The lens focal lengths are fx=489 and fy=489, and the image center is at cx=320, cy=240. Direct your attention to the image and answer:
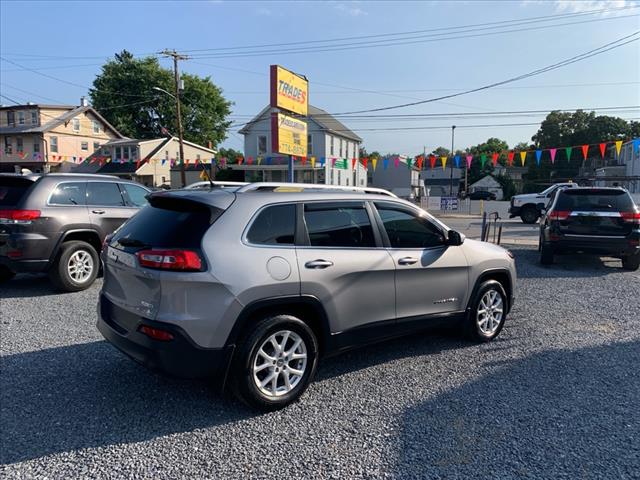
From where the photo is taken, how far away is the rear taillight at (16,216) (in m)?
6.69

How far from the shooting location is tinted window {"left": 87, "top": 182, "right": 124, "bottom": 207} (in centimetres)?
768

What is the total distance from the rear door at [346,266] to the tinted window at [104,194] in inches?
203

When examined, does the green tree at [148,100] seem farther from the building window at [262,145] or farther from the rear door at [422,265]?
the rear door at [422,265]

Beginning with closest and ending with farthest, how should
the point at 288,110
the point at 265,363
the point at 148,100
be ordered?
the point at 265,363 < the point at 288,110 < the point at 148,100

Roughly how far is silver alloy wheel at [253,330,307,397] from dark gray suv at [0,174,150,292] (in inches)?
192

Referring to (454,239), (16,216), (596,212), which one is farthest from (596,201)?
(16,216)

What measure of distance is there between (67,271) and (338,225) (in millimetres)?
4982

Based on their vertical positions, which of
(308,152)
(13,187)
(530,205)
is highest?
(308,152)

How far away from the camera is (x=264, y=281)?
11.1ft

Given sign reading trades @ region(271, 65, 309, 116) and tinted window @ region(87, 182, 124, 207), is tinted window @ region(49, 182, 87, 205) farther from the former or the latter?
sign reading trades @ region(271, 65, 309, 116)

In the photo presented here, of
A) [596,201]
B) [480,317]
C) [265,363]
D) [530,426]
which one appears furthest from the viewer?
[596,201]

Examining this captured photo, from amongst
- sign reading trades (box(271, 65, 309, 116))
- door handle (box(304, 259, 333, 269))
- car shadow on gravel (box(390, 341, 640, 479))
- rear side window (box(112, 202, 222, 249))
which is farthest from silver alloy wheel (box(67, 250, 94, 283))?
sign reading trades (box(271, 65, 309, 116))

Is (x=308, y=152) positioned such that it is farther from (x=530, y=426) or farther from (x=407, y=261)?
(x=530, y=426)

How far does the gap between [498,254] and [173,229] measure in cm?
347
